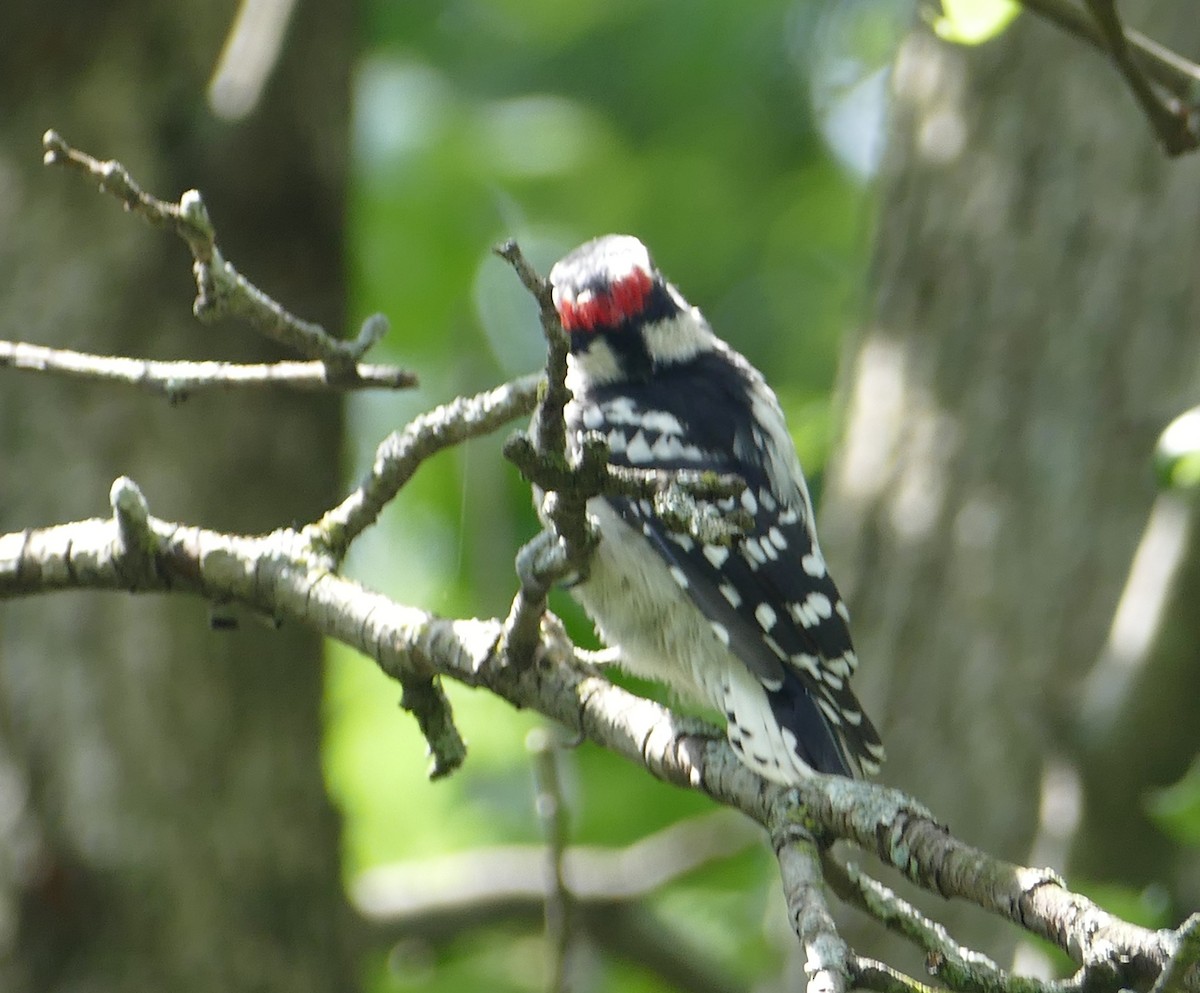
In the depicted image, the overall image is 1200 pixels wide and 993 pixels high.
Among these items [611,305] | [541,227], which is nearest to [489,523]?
[541,227]

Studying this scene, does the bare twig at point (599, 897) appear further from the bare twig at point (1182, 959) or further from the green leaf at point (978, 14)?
the bare twig at point (1182, 959)

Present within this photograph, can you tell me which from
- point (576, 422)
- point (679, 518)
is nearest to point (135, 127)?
point (576, 422)

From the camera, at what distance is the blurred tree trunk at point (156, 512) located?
3.33 meters

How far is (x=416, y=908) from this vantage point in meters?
4.04

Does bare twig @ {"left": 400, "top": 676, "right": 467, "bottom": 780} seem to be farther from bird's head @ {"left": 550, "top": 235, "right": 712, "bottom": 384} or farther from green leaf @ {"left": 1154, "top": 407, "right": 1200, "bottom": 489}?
bird's head @ {"left": 550, "top": 235, "right": 712, "bottom": 384}

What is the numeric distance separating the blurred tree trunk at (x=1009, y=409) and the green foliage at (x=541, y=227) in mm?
936

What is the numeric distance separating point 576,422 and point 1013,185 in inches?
61.9

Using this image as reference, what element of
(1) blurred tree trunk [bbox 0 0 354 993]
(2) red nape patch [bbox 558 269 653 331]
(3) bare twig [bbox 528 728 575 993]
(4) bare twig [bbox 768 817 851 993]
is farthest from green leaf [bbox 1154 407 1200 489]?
(1) blurred tree trunk [bbox 0 0 354 993]

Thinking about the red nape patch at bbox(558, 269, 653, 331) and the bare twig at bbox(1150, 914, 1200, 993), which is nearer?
the bare twig at bbox(1150, 914, 1200, 993)

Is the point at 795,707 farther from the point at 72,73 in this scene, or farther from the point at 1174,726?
the point at 72,73

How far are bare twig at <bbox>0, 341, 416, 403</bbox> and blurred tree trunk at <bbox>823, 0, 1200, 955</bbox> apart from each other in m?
2.07

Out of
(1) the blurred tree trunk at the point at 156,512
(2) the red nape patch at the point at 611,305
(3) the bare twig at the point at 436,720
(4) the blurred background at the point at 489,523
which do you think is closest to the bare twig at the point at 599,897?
(4) the blurred background at the point at 489,523

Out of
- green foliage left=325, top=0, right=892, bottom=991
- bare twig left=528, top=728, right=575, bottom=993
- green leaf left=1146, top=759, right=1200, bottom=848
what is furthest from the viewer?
green foliage left=325, top=0, right=892, bottom=991

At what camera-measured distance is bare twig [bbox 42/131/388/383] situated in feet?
5.77
